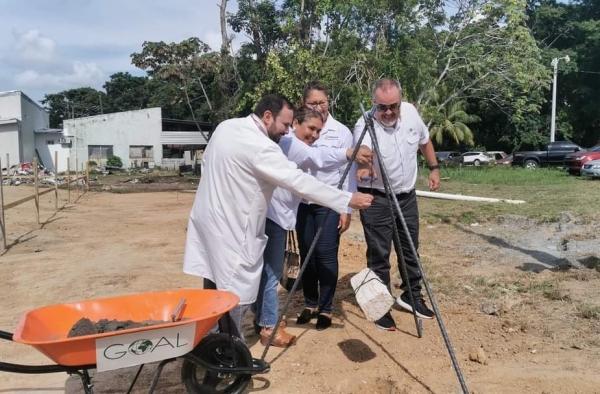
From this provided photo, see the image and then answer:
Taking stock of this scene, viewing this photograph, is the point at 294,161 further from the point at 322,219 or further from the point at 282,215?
the point at 322,219

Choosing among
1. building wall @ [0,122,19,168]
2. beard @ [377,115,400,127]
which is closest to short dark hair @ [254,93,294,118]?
beard @ [377,115,400,127]

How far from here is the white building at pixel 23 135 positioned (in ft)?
112

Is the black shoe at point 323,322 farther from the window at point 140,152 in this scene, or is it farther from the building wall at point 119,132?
the window at point 140,152

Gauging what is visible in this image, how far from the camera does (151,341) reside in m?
2.51

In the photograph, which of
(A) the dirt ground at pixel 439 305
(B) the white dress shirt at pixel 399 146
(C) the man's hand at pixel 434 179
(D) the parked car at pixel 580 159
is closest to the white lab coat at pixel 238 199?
(A) the dirt ground at pixel 439 305

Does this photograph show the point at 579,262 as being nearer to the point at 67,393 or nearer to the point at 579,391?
the point at 579,391

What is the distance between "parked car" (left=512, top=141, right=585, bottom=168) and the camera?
28.6 meters

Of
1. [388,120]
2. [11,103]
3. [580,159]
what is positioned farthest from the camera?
[11,103]

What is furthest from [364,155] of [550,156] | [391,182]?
[550,156]

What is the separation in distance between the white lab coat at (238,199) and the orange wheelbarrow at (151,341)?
0.84ft

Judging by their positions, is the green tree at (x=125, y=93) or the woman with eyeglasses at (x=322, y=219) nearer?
the woman with eyeglasses at (x=322, y=219)

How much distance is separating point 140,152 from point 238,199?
3859cm

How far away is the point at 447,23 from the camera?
72.7ft

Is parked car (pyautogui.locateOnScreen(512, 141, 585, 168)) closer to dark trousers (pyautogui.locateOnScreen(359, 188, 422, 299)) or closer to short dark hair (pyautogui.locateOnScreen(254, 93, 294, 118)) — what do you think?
dark trousers (pyautogui.locateOnScreen(359, 188, 422, 299))
